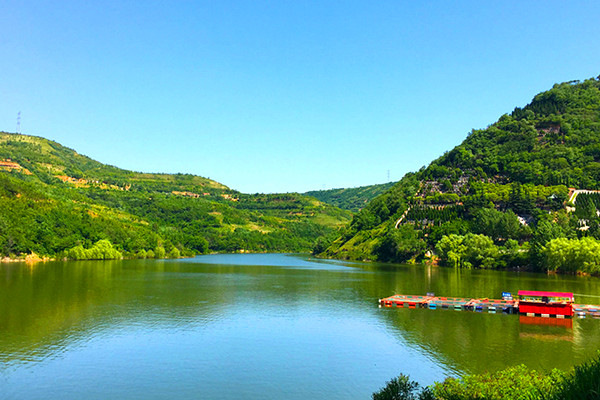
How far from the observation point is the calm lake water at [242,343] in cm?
3300

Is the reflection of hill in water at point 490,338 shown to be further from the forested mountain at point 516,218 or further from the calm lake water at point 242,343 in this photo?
the forested mountain at point 516,218

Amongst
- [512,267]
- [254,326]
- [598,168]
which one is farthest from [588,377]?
[598,168]

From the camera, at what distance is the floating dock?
190ft

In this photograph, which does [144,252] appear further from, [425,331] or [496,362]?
[496,362]

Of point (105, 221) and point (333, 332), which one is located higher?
point (105, 221)

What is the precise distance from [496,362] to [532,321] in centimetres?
2303

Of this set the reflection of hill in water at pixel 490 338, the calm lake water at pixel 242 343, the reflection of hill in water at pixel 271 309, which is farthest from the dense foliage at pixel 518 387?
the reflection of hill in water at pixel 271 309

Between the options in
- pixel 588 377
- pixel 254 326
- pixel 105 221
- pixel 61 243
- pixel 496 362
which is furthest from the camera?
pixel 105 221

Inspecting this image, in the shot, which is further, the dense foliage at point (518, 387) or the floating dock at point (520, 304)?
the floating dock at point (520, 304)

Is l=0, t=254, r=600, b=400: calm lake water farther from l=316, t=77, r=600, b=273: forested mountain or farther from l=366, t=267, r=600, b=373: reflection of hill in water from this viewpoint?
l=316, t=77, r=600, b=273: forested mountain

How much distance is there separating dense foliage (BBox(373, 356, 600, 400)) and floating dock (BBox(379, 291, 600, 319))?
36.3 metres

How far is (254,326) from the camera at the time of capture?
53.5 m

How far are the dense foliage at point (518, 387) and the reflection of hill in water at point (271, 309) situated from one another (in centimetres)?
1132

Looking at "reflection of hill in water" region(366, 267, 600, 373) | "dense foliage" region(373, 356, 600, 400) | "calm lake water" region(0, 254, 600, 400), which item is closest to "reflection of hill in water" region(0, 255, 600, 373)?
"reflection of hill in water" region(366, 267, 600, 373)
